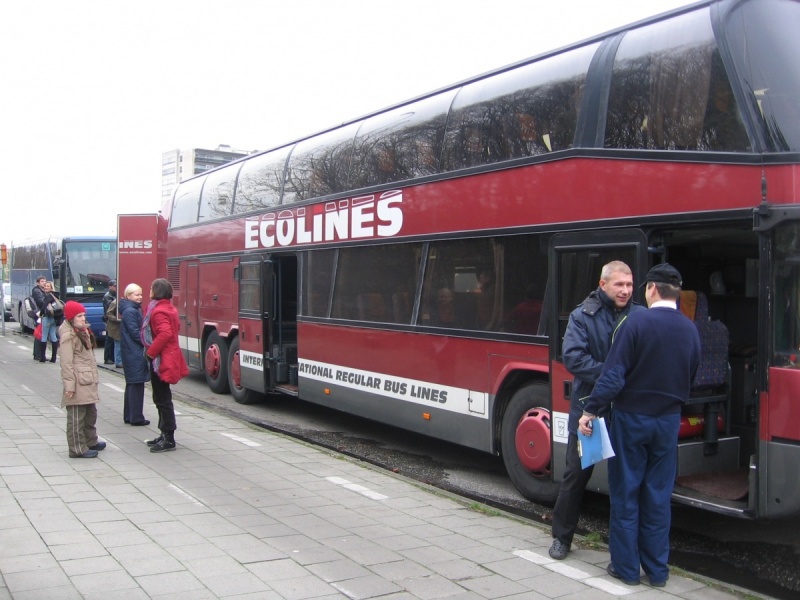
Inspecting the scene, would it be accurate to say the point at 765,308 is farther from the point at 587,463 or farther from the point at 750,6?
the point at 750,6

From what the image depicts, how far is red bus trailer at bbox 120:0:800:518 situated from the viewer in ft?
16.6

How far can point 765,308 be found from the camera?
16.4ft

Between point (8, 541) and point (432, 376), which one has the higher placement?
point (432, 376)

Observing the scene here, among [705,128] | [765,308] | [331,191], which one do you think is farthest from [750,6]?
[331,191]

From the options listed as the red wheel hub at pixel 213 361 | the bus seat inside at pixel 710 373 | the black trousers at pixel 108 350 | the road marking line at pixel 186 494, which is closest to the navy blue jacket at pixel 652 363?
the bus seat inside at pixel 710 373

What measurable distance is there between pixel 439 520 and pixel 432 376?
2.07m

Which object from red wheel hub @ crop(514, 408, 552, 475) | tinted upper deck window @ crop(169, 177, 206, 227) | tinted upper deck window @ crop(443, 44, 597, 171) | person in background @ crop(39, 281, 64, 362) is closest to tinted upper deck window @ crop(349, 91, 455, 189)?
tinted upper deck window @ crop(443, 44, 597, 171)

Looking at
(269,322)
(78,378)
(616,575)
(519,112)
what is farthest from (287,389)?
(616,575)

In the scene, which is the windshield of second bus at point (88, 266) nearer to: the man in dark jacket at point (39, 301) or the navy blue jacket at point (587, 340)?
the man in dark jacket at point (39, 301)

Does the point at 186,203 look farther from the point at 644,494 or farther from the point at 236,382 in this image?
the point at 644,494

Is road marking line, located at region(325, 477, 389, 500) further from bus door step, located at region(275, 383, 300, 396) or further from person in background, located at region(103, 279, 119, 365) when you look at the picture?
person in background, located at region(103, 279, 119, 365)

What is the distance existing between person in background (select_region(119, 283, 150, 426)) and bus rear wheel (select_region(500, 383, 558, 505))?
17.2 ft

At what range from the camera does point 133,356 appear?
9984 millimetres

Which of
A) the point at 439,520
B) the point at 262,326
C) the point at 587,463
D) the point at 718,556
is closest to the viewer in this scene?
the point at 587,463
